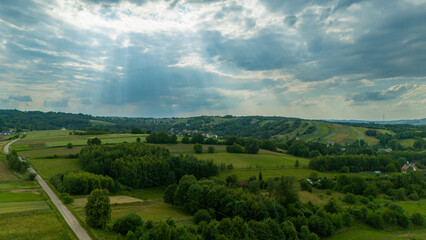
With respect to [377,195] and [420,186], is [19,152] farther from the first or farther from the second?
[420,186]

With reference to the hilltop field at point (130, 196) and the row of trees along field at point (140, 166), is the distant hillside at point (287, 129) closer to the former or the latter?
the hilltop field at point (130, 196)

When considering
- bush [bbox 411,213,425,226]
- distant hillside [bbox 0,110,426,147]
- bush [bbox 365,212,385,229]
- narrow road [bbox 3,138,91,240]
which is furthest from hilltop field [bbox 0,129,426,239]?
distant hillside [bbox 0,110,426,147]

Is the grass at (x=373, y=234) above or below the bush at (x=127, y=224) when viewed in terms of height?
below

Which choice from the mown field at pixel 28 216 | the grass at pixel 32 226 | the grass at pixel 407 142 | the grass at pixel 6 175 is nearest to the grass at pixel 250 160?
the mown field at pixel 28 216

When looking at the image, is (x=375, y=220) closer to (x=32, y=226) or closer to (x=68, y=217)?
(x=68, y=217)

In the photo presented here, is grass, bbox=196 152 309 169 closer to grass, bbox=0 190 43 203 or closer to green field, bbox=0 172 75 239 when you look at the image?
grass, bbox=0 190 43 203

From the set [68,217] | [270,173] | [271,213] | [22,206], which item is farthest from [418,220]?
[22,206]
